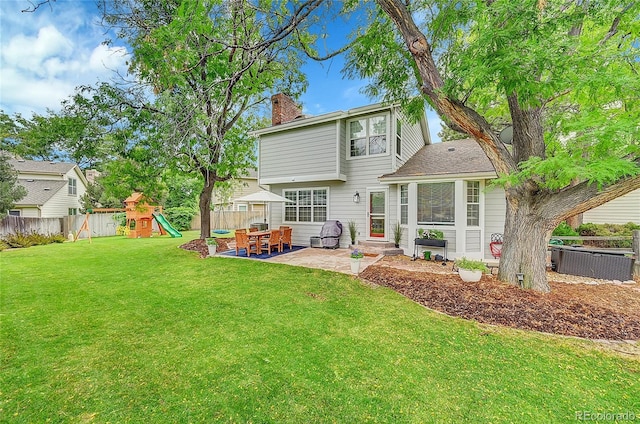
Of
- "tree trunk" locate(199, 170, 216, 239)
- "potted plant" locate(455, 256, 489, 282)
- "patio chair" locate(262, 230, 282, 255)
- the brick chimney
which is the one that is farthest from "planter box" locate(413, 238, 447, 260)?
"tree trunk" locate(199, 170, 216, 239)

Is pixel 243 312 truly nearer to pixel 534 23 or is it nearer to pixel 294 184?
pixel 534 23

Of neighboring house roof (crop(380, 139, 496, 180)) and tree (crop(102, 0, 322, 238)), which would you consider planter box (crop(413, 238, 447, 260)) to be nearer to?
neighboring house roof (crop(380, 139, 496, 180))

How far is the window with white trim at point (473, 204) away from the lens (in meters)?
8.43

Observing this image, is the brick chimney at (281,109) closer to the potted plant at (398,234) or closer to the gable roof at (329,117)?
the gable roof at (329,117)

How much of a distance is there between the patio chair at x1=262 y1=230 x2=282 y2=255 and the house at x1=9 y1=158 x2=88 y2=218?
18.4 metres

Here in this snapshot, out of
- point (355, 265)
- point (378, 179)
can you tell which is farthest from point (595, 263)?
point (378, 179)

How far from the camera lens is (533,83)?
3891mm

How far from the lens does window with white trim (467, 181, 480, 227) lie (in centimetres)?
843

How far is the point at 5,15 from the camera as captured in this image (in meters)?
5.05

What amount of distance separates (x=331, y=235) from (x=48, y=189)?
2192 cm

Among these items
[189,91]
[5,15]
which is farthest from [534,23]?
[5,15]

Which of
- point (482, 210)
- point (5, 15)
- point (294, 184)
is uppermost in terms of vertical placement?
point (5, 15)

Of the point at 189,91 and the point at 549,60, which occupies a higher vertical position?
the point at 189,91

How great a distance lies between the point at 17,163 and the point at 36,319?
24.6m
